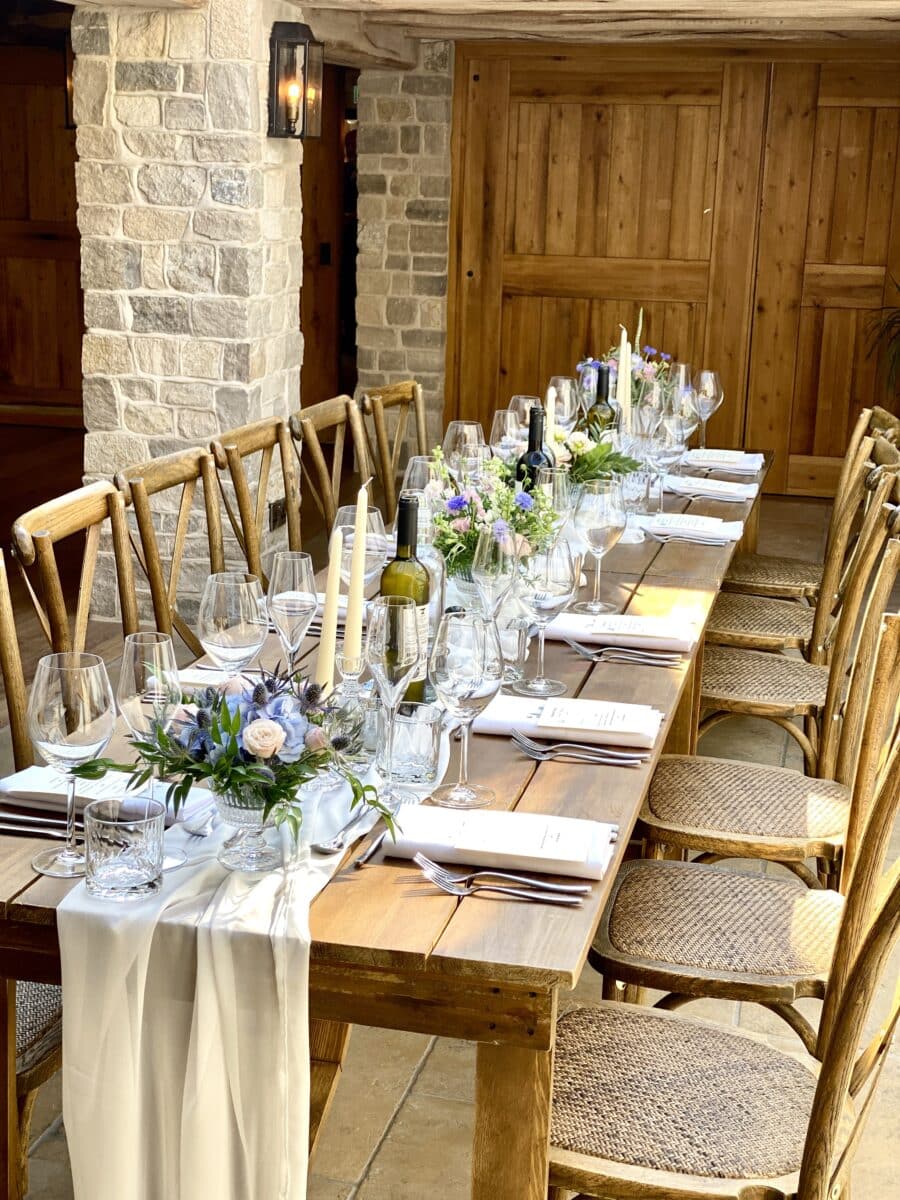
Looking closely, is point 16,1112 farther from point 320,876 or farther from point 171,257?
point 171,257

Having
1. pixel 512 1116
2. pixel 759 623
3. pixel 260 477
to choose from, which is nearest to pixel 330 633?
pixel 512 1116

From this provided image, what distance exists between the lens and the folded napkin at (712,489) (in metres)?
4.39

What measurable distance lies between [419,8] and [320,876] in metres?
4.88

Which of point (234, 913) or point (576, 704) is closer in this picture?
point (234, 913)

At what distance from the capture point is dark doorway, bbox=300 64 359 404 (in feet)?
29.9

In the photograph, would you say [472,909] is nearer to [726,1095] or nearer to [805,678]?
[726,1095]

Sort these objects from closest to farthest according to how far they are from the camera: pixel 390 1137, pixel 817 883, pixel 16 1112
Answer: pixel 16 1112, pixel 390 1137, pixel 817 883

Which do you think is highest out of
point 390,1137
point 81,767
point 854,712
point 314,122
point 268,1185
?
point 314,122

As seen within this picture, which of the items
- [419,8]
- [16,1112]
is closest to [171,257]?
[419,8]

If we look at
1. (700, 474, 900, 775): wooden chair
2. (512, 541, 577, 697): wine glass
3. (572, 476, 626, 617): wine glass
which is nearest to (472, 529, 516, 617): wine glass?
(512, 541, 577, 697): wine glass

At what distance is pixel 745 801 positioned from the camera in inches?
114

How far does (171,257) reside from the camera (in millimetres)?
5488

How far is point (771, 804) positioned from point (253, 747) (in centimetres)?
150

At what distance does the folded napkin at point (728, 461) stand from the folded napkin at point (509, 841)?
3052mm
